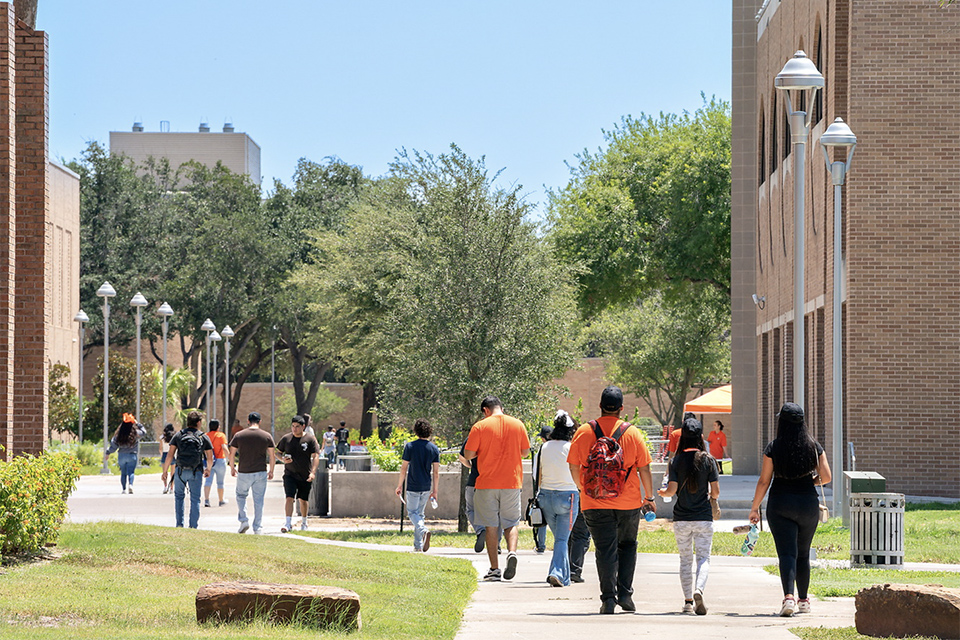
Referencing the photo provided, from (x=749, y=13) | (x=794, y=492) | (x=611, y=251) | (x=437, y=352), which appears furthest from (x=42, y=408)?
(x=749, y=13)

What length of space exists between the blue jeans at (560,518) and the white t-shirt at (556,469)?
0.06 meters

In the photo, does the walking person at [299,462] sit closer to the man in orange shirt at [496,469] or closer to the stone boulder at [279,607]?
the man in orange shirt at [496,469]

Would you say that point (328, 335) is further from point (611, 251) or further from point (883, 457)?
point (883, 457)

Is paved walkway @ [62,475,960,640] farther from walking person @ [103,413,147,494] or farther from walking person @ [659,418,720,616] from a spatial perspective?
walking person @ [103,413,147,494]

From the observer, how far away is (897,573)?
1399 centimetres

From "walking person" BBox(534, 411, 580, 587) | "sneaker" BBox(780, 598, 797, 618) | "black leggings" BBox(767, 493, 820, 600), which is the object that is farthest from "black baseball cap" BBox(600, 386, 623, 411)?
"walking person" BBox(534, 411, 580, 587)

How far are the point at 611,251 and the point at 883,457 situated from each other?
52.0ft

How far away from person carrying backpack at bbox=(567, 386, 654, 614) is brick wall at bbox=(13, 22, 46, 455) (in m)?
9.08

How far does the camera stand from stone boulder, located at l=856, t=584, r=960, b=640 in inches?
367

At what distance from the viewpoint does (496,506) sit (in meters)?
13.7

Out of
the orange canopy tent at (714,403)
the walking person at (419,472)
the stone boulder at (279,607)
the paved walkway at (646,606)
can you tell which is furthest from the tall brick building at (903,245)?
the stone boulder at (279,607)

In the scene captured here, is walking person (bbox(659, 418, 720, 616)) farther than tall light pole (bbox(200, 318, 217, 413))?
No

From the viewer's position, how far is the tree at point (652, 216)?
40.2 metres

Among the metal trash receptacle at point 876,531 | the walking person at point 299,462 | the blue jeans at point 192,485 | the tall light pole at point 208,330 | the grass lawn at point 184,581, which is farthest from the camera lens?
the tall light pole at point 208,330
